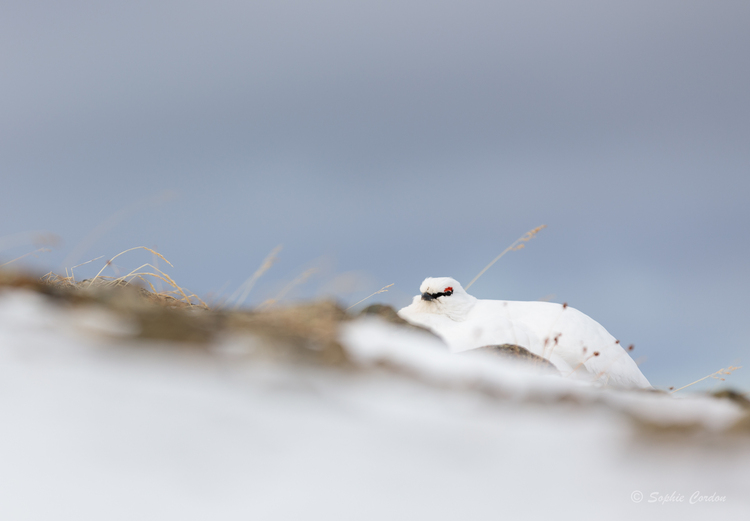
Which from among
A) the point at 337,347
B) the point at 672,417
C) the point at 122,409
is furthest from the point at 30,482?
the point at 672,417

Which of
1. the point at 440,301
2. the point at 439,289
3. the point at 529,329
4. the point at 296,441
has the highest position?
the point at 439,289

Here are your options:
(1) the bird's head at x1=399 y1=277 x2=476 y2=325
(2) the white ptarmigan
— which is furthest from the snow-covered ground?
(1) the bird's head at x1=399 y1=277 x2=476 y2=325

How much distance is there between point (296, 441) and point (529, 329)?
9.93 feet

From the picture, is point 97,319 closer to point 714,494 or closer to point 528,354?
point 714,494

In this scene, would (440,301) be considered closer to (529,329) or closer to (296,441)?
(529,329)

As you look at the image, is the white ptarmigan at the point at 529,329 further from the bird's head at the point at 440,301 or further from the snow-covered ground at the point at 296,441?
the snow-covered ground at the point at 296,441

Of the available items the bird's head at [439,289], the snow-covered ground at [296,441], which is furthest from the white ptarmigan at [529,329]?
the snow-covered ground at [296,441]

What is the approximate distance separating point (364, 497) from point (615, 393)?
92 cm

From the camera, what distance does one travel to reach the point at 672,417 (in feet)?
4.11

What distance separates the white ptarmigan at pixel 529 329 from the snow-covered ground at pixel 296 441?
75.5 inches

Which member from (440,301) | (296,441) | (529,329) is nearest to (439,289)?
(440,301)

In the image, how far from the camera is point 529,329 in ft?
12.2

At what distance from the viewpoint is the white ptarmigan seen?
11.0ft

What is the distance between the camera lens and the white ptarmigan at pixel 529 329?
337 cm
